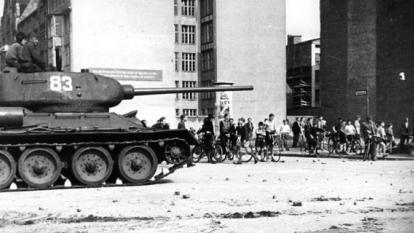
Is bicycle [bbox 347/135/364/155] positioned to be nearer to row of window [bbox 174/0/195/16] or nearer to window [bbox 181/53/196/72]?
window [bbox 181/53/196/72]

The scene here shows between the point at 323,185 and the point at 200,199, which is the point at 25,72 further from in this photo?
the point at 323,185

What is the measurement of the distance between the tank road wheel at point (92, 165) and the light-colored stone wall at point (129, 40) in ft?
96.1

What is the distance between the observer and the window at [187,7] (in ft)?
250

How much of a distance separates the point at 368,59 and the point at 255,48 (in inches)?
547

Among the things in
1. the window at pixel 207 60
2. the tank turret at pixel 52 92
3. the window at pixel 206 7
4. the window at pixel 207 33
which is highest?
the window at pixel 206 7

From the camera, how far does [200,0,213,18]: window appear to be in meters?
72.4

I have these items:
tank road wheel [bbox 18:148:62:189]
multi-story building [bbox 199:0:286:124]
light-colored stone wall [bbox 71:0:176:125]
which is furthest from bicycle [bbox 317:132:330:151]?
multi-story building [bbox 199:0:286:124]

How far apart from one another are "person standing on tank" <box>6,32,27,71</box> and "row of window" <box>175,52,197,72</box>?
59.7m

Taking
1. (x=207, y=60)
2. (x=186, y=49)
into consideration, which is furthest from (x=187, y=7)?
(x=207, y=60)

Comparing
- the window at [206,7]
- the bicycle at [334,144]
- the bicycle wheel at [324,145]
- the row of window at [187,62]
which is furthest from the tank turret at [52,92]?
the row of window at [187,62]

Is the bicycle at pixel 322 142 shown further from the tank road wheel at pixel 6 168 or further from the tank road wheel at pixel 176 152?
the tank road wheel at pixel 6 168

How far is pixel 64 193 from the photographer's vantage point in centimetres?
1445

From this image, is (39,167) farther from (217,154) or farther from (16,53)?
(217,154)

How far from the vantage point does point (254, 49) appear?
70.4m
